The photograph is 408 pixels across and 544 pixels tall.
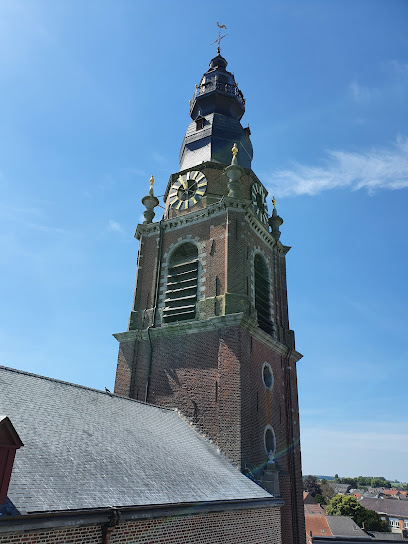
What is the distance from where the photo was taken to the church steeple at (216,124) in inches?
919

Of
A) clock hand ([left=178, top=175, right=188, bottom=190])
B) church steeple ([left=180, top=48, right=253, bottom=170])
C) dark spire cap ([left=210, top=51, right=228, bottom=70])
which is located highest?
dark spire cap ([left=210, top=51, right=228, bottom=70])

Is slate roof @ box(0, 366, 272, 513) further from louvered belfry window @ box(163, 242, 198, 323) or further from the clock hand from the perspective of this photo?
the clock hand

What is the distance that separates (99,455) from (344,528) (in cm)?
4902

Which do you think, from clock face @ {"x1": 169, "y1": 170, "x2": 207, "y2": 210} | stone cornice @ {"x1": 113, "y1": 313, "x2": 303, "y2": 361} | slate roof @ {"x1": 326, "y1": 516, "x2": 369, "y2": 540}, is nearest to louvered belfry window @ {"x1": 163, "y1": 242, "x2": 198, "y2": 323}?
stone cornice @ {"x1": 113, "y1": 313, "x2": 303, "y2": 361}

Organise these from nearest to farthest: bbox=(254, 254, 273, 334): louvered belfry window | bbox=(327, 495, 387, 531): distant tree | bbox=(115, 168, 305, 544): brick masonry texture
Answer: bbox=(115, 168, 305, 544): brick masonry texture → bbox=(254, 254, 273, 334): louvered belfry window → bbox=(327, 495, 387, 531): distant tree

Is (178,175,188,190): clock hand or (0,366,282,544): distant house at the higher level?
(178,175,188,190): clock hand

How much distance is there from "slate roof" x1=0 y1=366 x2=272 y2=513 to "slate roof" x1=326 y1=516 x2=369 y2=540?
4181 cm

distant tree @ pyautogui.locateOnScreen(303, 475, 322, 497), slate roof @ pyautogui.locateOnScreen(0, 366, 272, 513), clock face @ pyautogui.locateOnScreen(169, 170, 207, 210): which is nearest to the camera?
slate roof @ pyautogui.locateOnScreen(0, 366, 272, 513)

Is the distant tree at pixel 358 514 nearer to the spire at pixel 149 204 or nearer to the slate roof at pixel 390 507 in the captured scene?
the slate roof at pixel 390 507

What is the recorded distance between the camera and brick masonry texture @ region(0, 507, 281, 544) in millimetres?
7233

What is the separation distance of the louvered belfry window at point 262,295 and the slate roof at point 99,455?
21.5ft

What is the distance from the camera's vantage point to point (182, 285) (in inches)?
786

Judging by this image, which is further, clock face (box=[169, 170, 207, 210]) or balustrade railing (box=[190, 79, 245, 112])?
balustrade railing (box=[190, 79, 245, 112])

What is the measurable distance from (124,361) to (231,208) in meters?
8.67
